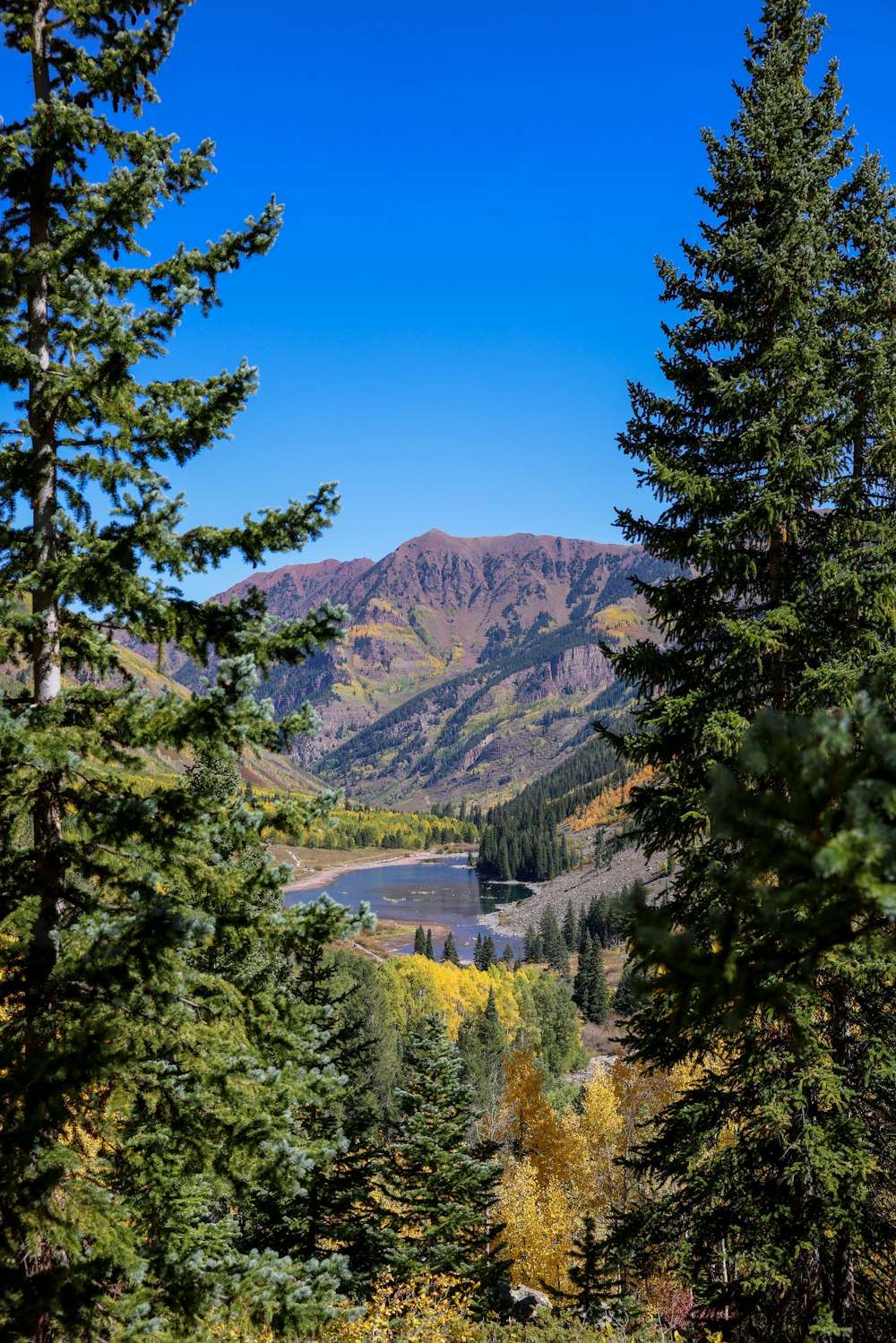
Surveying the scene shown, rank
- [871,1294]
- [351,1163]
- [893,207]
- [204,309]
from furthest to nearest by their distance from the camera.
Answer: [351,1163]
[893,207]
[871,1294]
[204,309]

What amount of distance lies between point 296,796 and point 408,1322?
1064 cm

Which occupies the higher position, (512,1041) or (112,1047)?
(112,1047)

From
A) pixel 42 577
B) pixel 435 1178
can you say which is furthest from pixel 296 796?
pixel 435 1178

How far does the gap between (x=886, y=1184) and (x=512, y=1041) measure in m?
72.2

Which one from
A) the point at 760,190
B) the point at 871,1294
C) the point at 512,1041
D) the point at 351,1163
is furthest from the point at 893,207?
the point at 512,1041

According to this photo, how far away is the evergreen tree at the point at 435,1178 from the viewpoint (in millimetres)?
16031

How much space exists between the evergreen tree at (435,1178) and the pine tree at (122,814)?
11823 millimetres

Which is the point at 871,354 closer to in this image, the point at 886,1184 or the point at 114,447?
Result: the point at 114,447

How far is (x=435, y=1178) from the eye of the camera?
55.5 feet

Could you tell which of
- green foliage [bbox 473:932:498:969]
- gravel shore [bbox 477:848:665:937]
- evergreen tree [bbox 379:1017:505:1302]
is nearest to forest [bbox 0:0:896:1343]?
evergreen tree [bbox 379:1017:505:1302]

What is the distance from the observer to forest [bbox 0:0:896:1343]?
503 cm

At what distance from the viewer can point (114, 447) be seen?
631cm

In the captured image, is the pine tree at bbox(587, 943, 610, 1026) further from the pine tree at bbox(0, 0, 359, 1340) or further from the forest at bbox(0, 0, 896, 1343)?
the pine tree at bbox(0, 0, 359, 1340)

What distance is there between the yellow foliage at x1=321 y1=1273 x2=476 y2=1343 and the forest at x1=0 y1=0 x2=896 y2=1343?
2.13 meters
